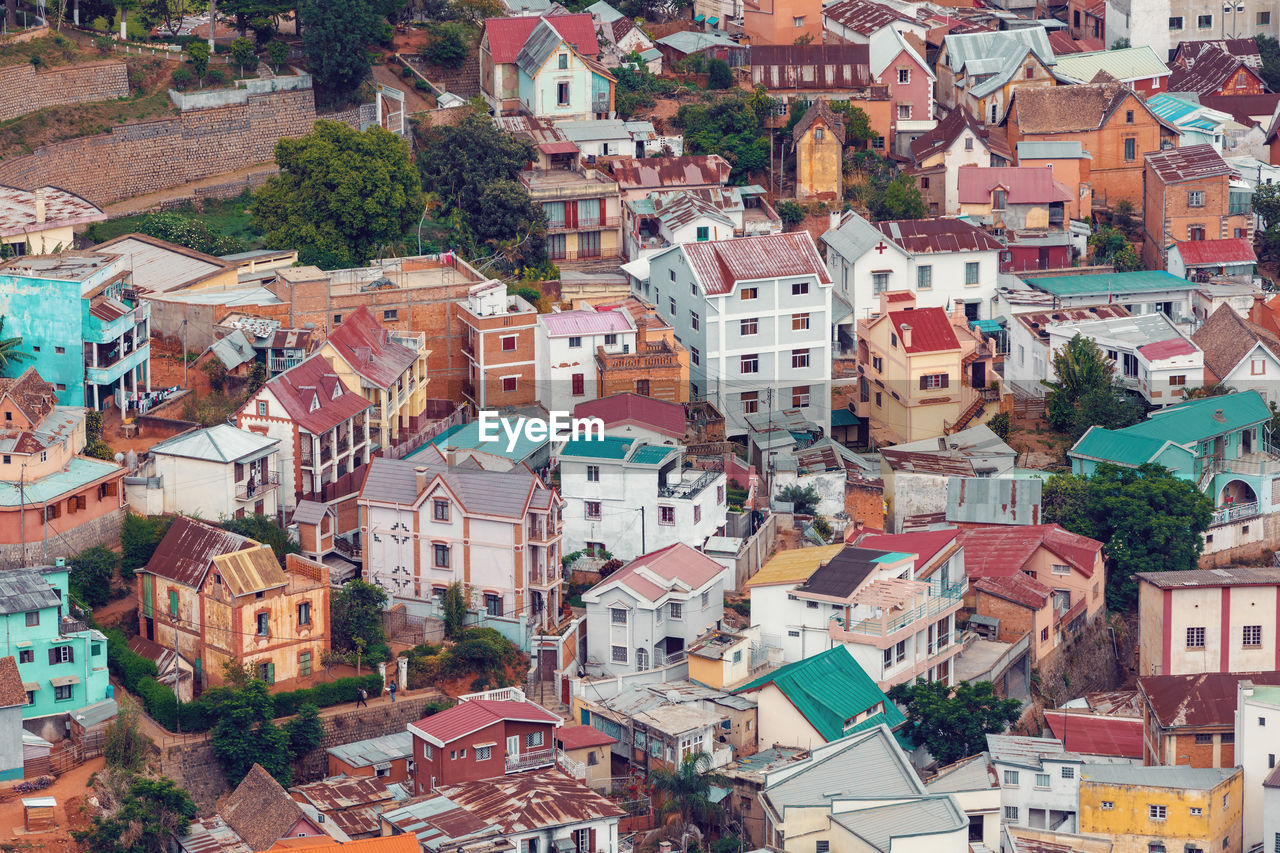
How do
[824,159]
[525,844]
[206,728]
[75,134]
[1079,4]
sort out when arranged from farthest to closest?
[1079,4] < [824,159] < [75,134] < [206,728] < [525,844]

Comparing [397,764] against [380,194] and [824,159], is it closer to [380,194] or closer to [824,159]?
[380,194]

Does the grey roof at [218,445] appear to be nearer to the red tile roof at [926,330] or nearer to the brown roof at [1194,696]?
the red tile roof at [926,330]

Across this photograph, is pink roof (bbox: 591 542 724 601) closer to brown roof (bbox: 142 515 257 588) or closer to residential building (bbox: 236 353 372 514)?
residential building (bbox: 236 353 372 514)

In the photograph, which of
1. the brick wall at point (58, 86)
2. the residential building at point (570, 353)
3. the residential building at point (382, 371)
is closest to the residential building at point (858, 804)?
the residential building at point (382, 371)

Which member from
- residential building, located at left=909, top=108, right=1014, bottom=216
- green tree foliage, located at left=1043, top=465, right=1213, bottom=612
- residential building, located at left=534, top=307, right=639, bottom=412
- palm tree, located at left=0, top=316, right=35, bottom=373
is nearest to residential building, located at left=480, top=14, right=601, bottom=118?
residential building, located at left=909, top=108, right=1014, bottom=216

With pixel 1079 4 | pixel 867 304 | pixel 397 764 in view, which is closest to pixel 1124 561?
pixel 867 304

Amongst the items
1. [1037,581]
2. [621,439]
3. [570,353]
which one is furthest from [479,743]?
[570,353]
